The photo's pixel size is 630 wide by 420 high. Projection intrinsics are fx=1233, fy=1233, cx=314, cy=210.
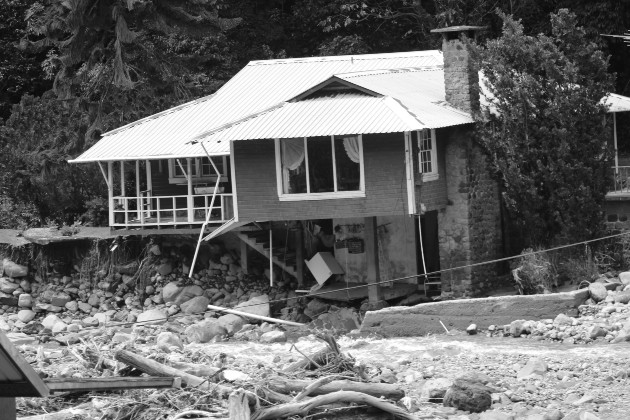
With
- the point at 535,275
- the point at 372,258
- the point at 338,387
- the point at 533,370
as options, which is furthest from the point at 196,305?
the point at 338,387

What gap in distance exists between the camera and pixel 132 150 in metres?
29.4

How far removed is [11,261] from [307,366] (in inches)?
681

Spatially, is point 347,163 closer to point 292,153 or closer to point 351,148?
point 351,148

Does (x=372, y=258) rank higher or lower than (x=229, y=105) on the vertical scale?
lower

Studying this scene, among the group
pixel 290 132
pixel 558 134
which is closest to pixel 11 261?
pixel 290 132

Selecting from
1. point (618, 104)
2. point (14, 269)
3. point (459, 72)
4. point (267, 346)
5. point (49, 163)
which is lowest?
point (267, 346)

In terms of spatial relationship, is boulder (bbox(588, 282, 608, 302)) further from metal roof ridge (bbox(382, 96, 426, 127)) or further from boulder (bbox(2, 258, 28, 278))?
boulder (bbox(2, 258, 28, 278))

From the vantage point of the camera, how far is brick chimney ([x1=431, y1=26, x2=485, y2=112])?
89.3ft

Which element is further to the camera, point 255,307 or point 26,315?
point 26,315

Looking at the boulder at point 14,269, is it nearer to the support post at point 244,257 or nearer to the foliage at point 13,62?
the support post at point 244,257

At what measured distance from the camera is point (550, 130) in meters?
26.0

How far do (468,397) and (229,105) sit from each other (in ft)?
48.7

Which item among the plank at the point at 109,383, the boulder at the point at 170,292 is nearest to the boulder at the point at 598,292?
the boulder at the point at 170,292

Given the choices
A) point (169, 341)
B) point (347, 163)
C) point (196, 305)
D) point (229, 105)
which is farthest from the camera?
point (229, 105)
